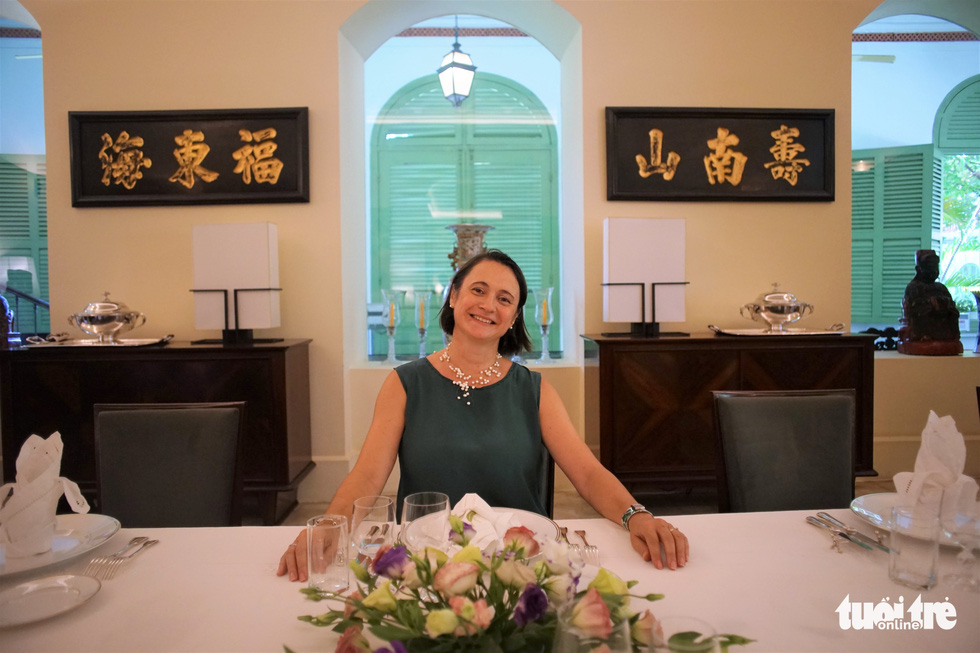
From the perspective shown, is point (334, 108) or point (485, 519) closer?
point (485, 519)

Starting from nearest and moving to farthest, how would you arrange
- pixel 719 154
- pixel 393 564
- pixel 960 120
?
pixel 393 564
pixel 719 154
pixel 960 120

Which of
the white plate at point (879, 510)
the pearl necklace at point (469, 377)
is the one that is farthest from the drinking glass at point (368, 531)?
the white plate at point (879, 510)

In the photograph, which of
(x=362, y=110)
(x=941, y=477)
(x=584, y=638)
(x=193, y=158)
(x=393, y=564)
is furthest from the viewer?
(x=362, y=110)

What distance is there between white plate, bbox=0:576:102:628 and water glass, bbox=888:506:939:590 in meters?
1.30

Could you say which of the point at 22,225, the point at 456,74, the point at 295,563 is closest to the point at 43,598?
the point at 295,563

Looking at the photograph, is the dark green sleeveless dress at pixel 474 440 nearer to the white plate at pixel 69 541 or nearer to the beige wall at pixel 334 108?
the white plate at pixel 69 541

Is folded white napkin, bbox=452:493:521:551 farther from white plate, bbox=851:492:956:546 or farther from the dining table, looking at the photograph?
white plate, bbox=851:492:956:546

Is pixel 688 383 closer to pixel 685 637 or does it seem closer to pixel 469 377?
pixel 469 377

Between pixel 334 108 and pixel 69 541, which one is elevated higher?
pixel 334 108

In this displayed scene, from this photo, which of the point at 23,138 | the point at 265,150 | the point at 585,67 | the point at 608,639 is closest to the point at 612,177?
the point at 585,67

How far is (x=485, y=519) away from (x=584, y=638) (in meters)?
0.52

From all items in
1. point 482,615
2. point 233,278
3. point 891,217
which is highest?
point 891,217

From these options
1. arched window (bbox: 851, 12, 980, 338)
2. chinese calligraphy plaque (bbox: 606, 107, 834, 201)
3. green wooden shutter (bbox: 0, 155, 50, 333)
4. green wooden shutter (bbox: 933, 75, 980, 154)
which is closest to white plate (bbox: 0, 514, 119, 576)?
chinese calligraphy plaque (bbox: 606, 107, 834, 201)

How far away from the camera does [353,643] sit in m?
0.60
